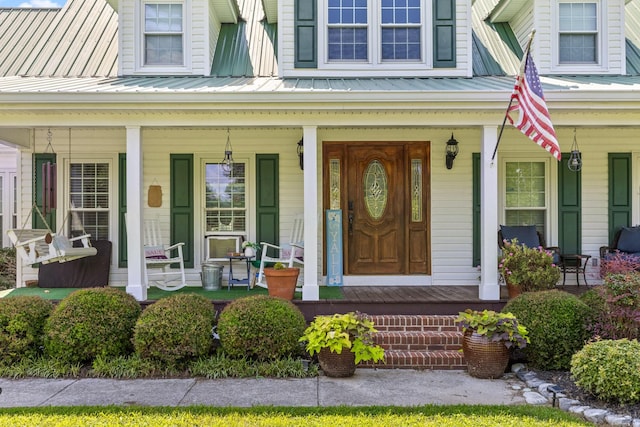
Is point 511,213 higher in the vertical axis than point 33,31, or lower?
lower

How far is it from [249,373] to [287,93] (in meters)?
3.05

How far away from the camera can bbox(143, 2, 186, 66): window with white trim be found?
7.58 m

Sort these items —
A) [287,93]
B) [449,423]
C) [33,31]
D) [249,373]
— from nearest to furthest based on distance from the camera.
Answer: [449,423], [249,373], [287,93], [33,31]

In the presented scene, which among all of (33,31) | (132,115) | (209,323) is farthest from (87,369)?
(33,31)

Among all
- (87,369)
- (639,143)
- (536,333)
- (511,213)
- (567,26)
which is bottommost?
(87,369)

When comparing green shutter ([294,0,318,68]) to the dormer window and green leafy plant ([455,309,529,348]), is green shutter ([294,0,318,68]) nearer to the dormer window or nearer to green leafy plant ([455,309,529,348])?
the dormer window

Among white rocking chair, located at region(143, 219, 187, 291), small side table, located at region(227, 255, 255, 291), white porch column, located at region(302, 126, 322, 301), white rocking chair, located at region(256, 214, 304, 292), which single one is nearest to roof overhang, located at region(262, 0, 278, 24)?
white porch column, located at region(302, 126, 322, 301)

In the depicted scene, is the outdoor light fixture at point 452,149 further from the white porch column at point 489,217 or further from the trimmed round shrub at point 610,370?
the trimmed round shrub at point 610,370

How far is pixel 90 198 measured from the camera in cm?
754

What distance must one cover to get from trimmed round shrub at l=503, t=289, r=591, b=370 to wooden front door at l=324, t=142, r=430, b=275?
2589 mm

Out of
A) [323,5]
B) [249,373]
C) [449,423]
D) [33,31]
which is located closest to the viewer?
[449,423]

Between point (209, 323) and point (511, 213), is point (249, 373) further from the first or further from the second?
point (511, 213)

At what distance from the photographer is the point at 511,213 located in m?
7.60

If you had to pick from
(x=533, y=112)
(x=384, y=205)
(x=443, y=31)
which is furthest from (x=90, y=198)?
(x=533, y=112)
